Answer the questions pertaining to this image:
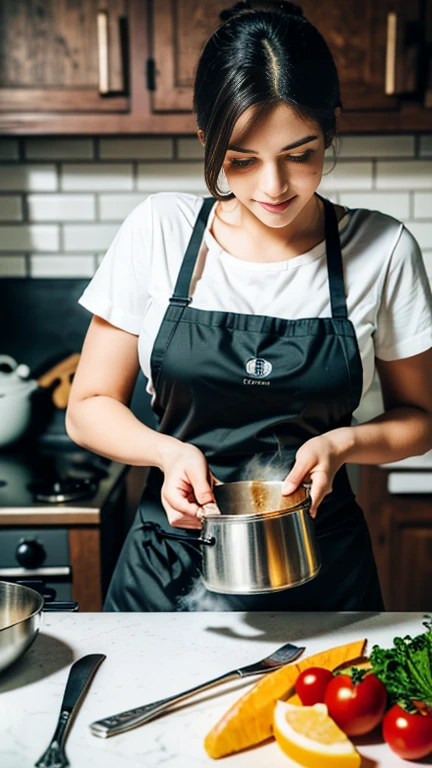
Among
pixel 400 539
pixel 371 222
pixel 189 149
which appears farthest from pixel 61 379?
pixel 371 222

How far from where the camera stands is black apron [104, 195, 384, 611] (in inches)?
56.4

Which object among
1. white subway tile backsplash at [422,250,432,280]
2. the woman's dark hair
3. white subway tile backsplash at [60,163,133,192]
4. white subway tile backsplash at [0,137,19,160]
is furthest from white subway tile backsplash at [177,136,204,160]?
the woman's dark hair

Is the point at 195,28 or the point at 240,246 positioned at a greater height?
the point at 195,28

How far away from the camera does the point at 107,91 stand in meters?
2.32

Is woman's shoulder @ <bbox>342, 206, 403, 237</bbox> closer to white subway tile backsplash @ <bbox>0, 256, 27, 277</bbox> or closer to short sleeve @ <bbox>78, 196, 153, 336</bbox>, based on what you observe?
short sleeve @ <bbox>78, 196, 153, 336</bbox>

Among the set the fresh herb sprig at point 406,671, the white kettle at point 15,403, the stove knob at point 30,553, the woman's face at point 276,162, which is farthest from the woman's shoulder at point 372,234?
the white kettle at point 15,403

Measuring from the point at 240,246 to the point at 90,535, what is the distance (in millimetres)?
834

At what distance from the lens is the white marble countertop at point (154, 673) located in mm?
903

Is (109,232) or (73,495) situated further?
(109,232)

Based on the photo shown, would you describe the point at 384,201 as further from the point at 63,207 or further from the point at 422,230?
the point at 63,207

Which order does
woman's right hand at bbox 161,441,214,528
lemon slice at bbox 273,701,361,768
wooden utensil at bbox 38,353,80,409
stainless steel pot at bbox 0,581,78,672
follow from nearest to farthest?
lemon slice at bbox 273,701,361,768, stainless steel pot at bbox 0,581,78,672, woman's right hand at bbox 161,441,214,528, wooden utensil at bbox 38,353,80,409

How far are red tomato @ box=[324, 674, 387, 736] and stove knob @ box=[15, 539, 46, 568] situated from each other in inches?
45.3

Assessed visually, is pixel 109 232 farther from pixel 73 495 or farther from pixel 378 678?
pixel 378 678

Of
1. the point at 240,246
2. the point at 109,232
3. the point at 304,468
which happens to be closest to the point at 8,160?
the point at 109,232
